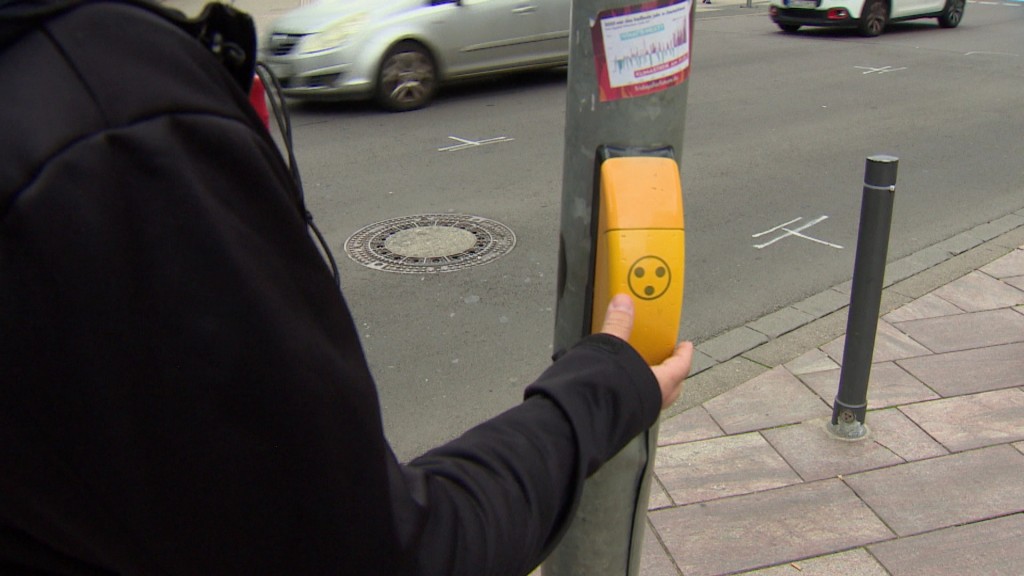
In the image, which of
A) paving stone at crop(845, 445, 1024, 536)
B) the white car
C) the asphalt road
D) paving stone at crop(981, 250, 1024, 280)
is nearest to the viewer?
paving stone at crop(845, 445, 1024, 536)

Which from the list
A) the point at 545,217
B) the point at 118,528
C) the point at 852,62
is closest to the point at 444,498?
the point at 118,528

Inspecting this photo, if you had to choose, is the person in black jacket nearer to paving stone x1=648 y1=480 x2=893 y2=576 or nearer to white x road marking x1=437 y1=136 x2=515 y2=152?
paving stone x1=648 y1=480 x2=893 y2=576

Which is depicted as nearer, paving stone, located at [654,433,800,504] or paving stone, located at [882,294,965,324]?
paving stone, located at [654,433,800,504]

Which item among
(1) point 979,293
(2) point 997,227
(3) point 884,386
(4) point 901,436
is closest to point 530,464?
(4) point 901,436

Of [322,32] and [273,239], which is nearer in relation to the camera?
[273,239]

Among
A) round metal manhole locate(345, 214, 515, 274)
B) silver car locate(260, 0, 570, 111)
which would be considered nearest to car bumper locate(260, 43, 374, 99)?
silver car locate(260, 0, 570, 111)

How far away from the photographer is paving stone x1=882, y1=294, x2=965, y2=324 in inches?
189

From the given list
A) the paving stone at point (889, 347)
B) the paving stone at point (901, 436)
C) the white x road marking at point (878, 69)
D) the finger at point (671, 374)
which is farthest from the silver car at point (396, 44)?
the finger at point (671, 374)

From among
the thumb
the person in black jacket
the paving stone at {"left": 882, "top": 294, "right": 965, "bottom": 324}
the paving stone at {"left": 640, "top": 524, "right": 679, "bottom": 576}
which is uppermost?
the person in black jacket

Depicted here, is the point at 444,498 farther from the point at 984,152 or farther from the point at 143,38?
the point at 984,152

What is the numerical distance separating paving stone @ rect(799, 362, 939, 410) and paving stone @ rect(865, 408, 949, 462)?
0.09m

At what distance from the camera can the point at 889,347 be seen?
446 cm

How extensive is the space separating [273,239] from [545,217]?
217 inches

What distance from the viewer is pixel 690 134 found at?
8.51 meters
